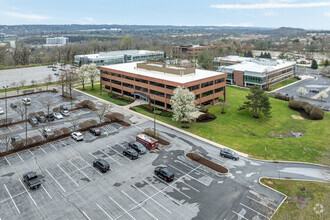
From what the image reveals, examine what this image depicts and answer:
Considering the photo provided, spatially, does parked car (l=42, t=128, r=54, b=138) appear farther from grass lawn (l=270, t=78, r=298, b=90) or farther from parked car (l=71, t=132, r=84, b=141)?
grass lawn (l=270, t=78, r=298, b=90)

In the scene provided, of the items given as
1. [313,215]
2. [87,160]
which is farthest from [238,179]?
[87,160]

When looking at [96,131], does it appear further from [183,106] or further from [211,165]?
[211,165]

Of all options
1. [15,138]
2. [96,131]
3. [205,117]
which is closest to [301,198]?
[205,117]

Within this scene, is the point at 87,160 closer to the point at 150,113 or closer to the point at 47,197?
the point at 47,197

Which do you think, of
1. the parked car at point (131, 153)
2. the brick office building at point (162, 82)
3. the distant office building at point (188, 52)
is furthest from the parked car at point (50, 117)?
the distant office building at point (188, 52)

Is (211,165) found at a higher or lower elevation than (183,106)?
lower

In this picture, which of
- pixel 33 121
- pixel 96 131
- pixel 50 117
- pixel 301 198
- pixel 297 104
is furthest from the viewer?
pixel 297 104
